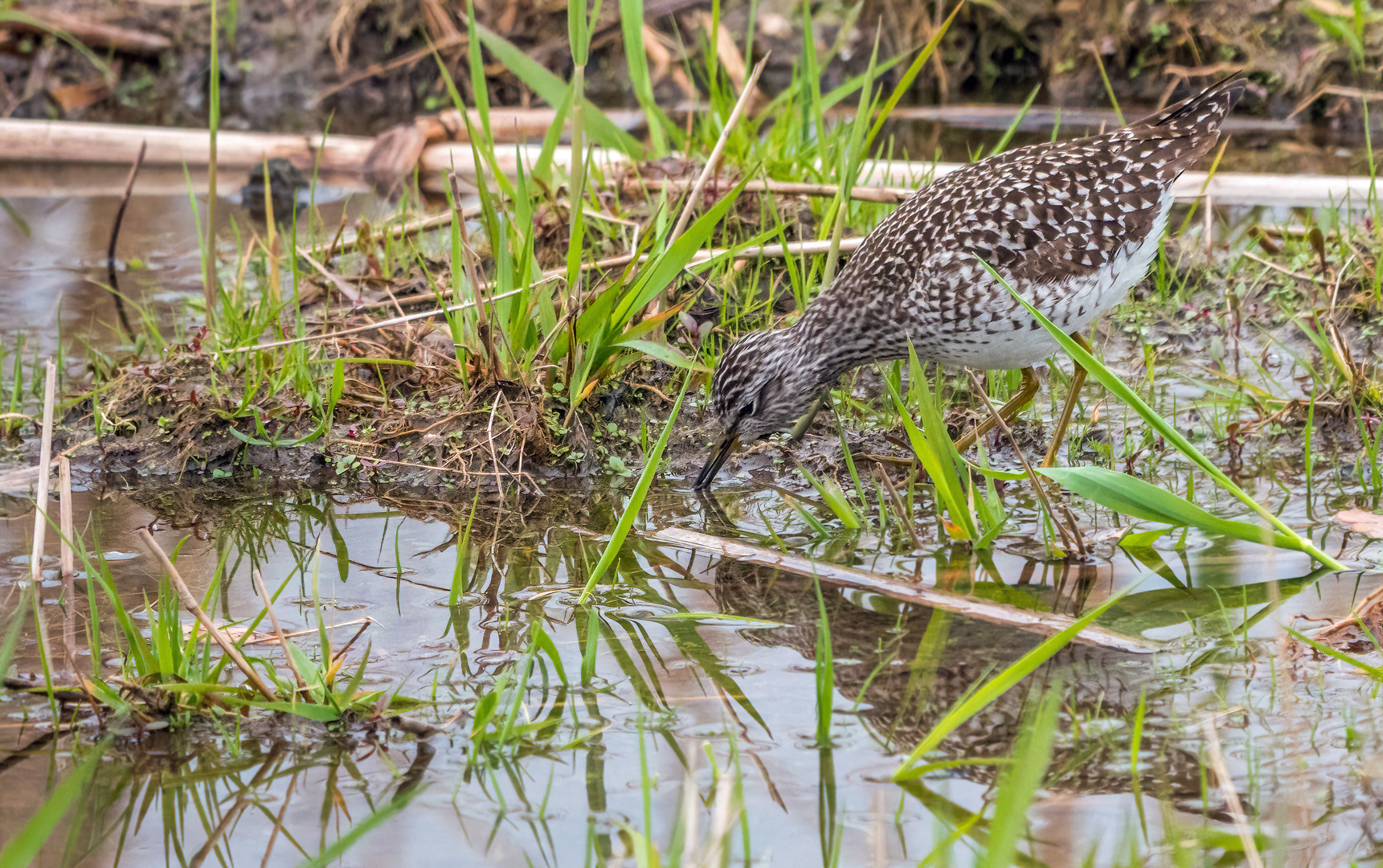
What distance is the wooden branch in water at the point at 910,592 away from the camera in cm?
374

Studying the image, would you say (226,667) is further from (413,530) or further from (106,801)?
(413,530)

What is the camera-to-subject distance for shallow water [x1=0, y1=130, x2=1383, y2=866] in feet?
9.59

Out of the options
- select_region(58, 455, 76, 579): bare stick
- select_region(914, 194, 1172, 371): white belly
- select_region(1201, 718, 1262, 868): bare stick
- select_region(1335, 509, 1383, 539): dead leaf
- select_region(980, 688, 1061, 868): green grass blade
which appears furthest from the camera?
select_region(914, 194, 1172, 371): white belly

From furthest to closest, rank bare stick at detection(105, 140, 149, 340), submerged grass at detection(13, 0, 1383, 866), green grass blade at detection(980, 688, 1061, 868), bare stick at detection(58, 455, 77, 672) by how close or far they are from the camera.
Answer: bare stick at detection(105, 140, 149, 340)
bare stick at detection(58, 455, 77, 672)
submerged grass at detection(13, 0, 1383, 866)
green grass blade at detection(980, 688, 1061, 868)

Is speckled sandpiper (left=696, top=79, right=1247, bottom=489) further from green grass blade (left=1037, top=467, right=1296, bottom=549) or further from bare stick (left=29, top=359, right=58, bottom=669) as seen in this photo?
bare stick (left=29, top=359, right=58, bottom=669)

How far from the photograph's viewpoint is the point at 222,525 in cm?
490

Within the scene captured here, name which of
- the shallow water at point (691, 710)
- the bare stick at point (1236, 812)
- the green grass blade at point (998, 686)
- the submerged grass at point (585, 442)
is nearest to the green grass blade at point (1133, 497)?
the submerged grass at point (585, 442)

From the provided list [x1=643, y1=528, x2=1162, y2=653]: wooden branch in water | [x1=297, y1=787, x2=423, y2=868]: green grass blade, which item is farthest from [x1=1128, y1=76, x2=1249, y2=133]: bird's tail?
[x1=297, y1=787, x2=423, y2=868]: green grass blade

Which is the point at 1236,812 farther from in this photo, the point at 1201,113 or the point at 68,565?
the point at 1201,113

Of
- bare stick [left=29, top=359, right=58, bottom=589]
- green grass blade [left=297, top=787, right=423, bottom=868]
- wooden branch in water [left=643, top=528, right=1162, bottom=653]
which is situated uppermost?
bare stick [left=29, top=359, right=58, bottom=589]

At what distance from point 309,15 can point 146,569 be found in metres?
8.71

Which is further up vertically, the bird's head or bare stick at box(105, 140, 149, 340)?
bare stick at box(105, 140, 149, 340)

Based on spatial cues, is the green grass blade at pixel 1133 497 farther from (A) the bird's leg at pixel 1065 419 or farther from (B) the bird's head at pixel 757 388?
(B) the bird's head at pixel 757 388

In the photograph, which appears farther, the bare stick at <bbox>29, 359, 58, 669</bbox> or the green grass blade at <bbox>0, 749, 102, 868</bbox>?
the bare stick at <bbox>29, 359, 58, 669</bbox>
